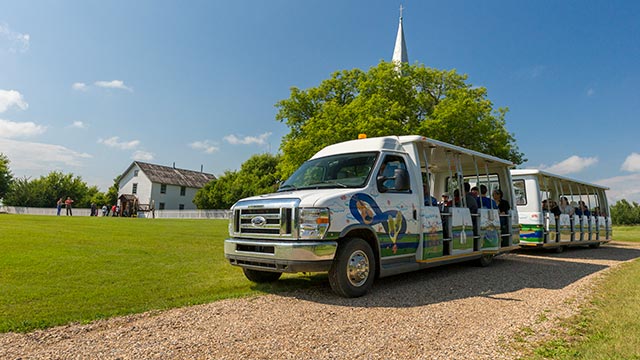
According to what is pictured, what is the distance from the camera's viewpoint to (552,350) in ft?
13.3

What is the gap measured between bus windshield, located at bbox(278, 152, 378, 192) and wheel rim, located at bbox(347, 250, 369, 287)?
3.84 ft

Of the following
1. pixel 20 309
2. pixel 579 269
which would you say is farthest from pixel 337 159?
pixel 579 269

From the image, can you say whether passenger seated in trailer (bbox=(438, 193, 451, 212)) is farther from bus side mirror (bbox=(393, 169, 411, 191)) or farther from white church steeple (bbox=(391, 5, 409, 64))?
white church steeple (bbox=(391, 5, 409, 64))

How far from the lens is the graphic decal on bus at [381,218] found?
6.56 meters

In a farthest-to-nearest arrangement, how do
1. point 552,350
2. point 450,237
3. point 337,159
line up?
point 450,237
point 337,159
point 552,350

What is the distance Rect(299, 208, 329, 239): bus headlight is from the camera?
6.05m

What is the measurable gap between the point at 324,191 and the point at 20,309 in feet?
14.8

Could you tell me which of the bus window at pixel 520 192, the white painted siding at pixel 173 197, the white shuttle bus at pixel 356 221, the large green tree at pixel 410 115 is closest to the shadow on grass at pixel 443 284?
the white shuttle bus at pixel 356 221

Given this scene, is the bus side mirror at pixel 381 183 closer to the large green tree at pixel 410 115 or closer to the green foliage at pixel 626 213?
the large green tree at pixel 410 115

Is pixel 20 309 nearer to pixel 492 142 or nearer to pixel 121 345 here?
pixel 121 345

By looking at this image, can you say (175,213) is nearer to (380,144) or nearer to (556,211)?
(556,211)

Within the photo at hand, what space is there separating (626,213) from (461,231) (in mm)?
58949

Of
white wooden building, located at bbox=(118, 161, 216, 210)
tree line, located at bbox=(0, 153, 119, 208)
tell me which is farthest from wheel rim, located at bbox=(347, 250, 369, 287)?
tree line, located at bbox=(0, 153, 119, 208)

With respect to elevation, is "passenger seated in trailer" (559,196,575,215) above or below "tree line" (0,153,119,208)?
below
